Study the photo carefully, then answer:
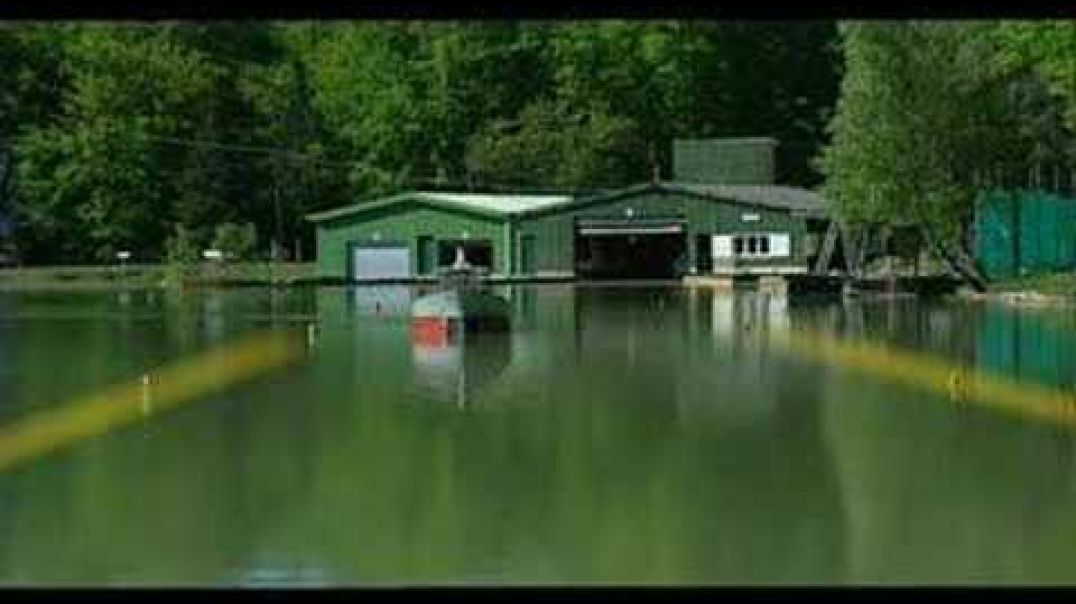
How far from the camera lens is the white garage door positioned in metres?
71.2

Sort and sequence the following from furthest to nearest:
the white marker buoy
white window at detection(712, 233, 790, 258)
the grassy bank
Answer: the grassy bank → white window at detection(712, 233, 790, 258) → the white marker buoy

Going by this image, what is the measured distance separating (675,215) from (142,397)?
44.7m

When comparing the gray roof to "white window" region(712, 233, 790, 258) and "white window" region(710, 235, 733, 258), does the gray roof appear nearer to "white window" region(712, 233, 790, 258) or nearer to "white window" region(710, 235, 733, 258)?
"white window" region(712, 233, 790, 258)

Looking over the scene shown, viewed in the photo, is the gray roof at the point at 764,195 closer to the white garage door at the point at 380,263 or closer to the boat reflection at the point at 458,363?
the white garage door at the point at 380,263

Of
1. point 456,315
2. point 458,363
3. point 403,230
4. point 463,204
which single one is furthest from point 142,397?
point 403,230

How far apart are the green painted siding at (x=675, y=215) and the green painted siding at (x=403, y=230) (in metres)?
1.23

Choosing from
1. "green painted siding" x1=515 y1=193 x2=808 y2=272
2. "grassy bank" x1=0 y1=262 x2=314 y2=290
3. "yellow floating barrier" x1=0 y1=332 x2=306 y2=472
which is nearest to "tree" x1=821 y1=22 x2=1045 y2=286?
"green painted siding" x1=515 y1=193 x2=808 y2=272

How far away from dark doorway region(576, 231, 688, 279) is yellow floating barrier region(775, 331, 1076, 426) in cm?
3359

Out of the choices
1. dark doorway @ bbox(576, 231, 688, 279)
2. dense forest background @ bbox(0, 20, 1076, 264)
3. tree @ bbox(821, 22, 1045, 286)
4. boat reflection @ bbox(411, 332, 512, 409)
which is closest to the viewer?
boat reflection @ bbox(411, 332, 512, 409)

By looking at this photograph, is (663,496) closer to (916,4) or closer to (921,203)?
(916,4)

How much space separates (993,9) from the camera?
286cm

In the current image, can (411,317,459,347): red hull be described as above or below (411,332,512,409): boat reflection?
above

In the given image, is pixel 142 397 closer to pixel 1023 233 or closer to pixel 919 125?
pixel 919 125

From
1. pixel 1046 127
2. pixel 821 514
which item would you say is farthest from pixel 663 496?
pixel 1046 127
